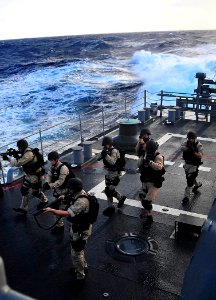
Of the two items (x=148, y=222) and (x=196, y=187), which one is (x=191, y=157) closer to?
(x=196, y=187)

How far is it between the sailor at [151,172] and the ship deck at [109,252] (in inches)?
26.5

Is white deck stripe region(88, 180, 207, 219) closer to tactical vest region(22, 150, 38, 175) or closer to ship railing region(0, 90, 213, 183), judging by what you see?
tactical vest region(22, 150, 38, 175)

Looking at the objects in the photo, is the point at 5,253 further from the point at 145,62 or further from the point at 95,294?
the point at 145,62

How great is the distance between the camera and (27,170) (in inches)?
290

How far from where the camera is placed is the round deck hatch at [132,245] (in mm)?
6312

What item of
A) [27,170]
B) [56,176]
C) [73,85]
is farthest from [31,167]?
[73,85]

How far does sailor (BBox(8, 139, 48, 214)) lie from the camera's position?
7188 millimetres

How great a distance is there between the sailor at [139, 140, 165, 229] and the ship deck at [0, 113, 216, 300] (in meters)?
0.67

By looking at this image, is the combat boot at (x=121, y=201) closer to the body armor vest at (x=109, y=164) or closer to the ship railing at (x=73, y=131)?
the body armor vest at (x=109, y=164)

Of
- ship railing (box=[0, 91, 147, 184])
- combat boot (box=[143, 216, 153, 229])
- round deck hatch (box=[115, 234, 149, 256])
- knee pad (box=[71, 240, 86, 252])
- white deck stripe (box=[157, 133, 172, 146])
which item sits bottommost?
ship railing (box=[0, 91, 147, 184])

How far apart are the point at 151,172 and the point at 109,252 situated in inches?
69.4

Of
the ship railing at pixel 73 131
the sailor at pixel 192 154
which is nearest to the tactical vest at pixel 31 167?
the sailor at pixel 192 154

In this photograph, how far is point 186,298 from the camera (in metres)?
3.31

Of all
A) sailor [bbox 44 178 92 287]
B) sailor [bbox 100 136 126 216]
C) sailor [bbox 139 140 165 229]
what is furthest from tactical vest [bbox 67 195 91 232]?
sailor [bbox 100 136 126 216]
